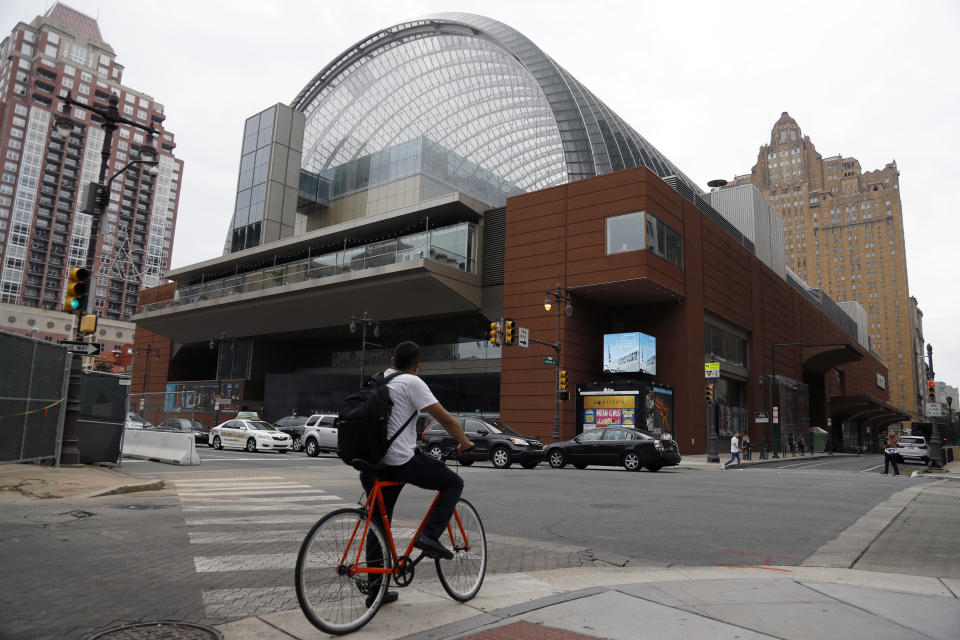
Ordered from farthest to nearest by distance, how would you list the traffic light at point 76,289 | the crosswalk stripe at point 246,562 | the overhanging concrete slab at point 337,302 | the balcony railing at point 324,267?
1. the overhanging concrete slab at point 337,302
2. the balcony railing at point 324,267
3. the traffic light at point 76,289
4. the crosswalk stripe at point 246,562

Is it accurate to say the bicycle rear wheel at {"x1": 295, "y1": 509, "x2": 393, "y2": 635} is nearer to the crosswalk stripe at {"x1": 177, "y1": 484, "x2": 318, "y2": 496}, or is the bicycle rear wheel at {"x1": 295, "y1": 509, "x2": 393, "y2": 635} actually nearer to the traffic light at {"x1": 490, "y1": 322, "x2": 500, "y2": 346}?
the crosswalk stripe at {"x1": 177, "y1": 484, "x2": 318, "y2": 496}

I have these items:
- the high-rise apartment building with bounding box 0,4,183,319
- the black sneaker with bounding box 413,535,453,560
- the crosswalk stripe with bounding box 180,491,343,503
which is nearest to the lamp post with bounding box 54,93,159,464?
the crosswalk stripe with bounding box 180,491,343,503

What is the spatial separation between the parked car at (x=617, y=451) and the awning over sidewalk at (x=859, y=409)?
58202 mm

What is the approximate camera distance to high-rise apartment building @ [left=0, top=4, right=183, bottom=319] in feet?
400

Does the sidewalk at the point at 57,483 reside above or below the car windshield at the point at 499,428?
below

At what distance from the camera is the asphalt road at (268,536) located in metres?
4.63

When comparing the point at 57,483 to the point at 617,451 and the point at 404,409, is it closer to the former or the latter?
the point at 404,409

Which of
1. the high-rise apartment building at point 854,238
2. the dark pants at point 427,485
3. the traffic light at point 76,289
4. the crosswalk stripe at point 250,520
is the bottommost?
the crosswalk stripe at point 250,520

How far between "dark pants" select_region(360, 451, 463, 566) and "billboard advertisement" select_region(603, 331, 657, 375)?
3249cm

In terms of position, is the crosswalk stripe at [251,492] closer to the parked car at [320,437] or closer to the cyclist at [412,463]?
the cyclist at [412,463]

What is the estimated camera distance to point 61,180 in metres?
127

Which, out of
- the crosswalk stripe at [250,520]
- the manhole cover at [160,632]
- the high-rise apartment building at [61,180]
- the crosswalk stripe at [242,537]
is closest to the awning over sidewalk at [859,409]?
the crosswalk stripe at [250,520]

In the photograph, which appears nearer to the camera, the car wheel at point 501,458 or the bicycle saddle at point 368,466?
the bicycle saddle at point 368,466

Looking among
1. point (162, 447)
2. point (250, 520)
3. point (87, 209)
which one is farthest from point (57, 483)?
point (162, 447)
